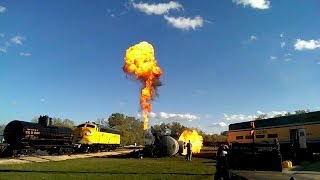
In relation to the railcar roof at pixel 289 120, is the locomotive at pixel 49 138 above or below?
below

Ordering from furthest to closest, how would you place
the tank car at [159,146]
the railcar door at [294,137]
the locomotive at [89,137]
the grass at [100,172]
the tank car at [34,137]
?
the locomotive at [89,137]
the tank car at [159,146]
the railcar door at [294,137]
the tank car at [34,137]
the grass at [100,172]

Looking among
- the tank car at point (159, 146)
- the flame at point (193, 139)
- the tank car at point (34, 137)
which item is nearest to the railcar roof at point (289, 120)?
the flame at point (193, 139)

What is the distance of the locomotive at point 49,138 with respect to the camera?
3959 cm

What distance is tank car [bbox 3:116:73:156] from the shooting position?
39531mm

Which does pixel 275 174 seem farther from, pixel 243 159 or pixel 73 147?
pixel 73 147

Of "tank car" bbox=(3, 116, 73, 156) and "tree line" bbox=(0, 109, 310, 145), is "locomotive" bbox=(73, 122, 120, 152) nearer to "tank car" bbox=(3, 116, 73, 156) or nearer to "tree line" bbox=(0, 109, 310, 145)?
"tank car" bbox=(3, 116, 73, 156)

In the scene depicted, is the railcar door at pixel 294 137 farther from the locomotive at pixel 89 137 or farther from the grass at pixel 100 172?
the locomotive at pixel 89 137

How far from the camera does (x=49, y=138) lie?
147ft

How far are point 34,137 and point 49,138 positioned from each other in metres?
3.43

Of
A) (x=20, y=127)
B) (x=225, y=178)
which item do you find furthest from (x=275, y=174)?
(x=20, y=127)

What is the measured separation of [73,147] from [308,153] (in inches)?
1173

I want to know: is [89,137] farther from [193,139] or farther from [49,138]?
[193,139]

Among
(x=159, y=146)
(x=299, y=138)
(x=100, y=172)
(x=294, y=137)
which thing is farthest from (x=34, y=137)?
(x=299, y=138)

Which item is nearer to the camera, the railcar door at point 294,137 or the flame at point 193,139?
the railcar door at point 294,137
